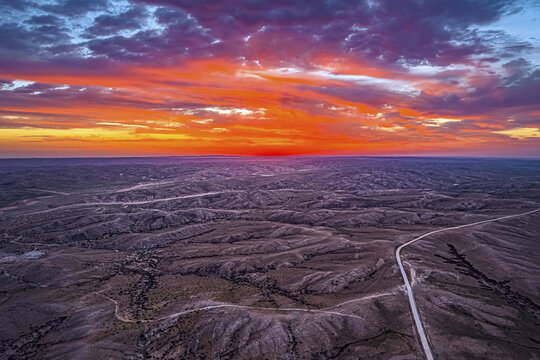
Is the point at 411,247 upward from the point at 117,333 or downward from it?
upward

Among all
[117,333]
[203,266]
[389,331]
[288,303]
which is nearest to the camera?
[389,331]

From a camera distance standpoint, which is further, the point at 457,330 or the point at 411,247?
the point at 411,247

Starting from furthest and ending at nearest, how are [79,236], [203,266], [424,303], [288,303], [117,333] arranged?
[79,236], [203,266], [288,303], [424,303], [117,333]

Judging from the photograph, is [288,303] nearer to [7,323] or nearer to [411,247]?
[411,247]

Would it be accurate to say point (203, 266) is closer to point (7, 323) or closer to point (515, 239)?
point (7, 323)

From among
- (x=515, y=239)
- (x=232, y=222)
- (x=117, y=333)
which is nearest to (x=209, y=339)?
(x=117, y=333)

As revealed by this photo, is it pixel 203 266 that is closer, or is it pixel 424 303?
pixel 424 303

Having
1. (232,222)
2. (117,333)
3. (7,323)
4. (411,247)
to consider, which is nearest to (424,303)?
(411,247)

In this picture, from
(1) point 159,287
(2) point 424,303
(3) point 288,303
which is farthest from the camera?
(1) point 159,287

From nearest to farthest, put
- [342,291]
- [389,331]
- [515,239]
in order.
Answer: [389,331]
[342,291]
[515,239]
